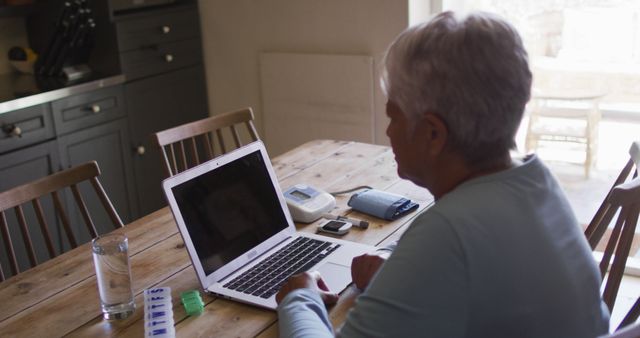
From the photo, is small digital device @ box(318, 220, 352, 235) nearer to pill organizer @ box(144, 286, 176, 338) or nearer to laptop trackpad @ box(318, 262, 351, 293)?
laptop trackpad @ box(318, 262, 351, 293)

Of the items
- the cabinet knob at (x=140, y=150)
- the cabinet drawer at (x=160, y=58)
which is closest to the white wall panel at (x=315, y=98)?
the cabinet drawer at (x=160, y=58)

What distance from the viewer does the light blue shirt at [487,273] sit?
1.00 metres

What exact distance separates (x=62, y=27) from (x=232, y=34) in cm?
86

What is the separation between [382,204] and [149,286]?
0.63 metres

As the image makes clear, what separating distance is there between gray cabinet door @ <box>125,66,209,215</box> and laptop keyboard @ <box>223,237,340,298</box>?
6.32ft

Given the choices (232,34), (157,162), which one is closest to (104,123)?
(157,162)

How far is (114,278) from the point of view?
144 cm

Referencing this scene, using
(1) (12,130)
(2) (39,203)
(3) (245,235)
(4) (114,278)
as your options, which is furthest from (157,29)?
(4) (114,278)

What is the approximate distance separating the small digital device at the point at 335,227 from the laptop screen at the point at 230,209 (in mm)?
110

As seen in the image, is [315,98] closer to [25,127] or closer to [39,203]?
[25,127]

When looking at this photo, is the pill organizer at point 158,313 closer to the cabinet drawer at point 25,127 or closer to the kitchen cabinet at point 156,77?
the cabinet drawer at point 25,127

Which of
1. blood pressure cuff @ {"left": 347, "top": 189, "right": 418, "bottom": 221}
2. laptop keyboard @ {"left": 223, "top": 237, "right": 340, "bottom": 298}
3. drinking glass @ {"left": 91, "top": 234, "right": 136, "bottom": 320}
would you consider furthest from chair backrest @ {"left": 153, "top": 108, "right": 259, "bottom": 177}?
drinking glass @ {"left": 91, "top": 234, "right": 136, "bottom": 320}

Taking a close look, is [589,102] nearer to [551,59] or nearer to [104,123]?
[551,59]

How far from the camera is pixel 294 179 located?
2.17 metres
